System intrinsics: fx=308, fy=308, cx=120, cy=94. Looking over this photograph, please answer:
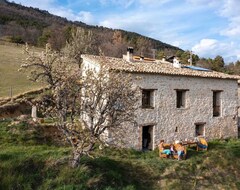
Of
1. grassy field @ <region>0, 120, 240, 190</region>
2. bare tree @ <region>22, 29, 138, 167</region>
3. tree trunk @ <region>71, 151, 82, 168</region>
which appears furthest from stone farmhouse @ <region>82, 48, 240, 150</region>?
tree trunk @ <region>71, 151, 82, 168</region>

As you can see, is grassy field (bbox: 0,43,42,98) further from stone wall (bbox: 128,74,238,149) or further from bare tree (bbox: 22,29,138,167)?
bare tree (bbox: 22,29,138,167)

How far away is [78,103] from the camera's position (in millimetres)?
12469

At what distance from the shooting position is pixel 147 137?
18.8m

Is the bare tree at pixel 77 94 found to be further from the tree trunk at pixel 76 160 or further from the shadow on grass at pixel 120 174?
the shadow on grass at pixel 120 174

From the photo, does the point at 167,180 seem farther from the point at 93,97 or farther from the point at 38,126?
the point at 38,126

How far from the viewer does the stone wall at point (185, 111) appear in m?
18.3

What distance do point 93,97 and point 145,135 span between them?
757 cm

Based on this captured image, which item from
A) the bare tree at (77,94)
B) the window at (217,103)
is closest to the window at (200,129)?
the window at (217,103)

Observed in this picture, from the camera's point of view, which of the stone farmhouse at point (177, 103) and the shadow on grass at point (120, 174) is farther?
the stone farmhouse at point (177, 103)

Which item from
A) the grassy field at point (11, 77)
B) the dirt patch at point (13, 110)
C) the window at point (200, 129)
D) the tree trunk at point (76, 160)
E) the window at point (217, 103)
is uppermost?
the grassy field at point (11, 77)

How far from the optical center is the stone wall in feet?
60.0

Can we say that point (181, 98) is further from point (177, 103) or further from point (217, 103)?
point (217, 103)

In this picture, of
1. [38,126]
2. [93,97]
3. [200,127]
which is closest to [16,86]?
[38,126]

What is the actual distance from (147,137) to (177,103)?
3.11 m
